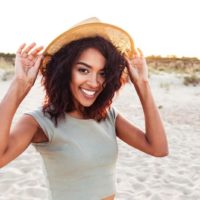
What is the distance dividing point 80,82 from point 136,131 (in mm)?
415

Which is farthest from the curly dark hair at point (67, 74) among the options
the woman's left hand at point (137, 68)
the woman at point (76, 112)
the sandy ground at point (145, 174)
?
the sandy ground at point (145, 174)

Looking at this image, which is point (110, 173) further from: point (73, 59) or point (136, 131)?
point (73, 59)

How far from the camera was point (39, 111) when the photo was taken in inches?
62.3

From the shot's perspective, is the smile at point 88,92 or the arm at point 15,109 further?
the smile at point 88,92

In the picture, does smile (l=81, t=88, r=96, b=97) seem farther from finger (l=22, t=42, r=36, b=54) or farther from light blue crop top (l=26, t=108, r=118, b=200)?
finger (l=22, t=42, r=36, b=54)

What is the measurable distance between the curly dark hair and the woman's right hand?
0.07 metres

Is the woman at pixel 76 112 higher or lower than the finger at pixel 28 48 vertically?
lower

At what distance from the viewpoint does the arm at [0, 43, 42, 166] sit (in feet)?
4.79

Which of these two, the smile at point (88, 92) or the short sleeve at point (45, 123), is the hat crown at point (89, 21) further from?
the short sleeve at point (45, 123)

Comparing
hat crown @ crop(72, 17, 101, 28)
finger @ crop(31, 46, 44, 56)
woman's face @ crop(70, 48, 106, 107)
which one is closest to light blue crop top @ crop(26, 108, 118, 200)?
woman's face @ crop(70, 48, 106, 107)

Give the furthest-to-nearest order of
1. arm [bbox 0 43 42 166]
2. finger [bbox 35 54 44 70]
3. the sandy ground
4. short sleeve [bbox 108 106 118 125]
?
1. the sandy ground
2. short sleeve [bbox 108 106 118 125]
3. finger [bbox 35 54 44 70]
4. arm [bbox 0 43 42 166]

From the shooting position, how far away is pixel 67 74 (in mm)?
1668

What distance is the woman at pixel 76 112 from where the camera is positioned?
1.53 meters

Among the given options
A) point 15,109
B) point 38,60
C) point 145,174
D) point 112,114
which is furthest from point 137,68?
point 145,174
